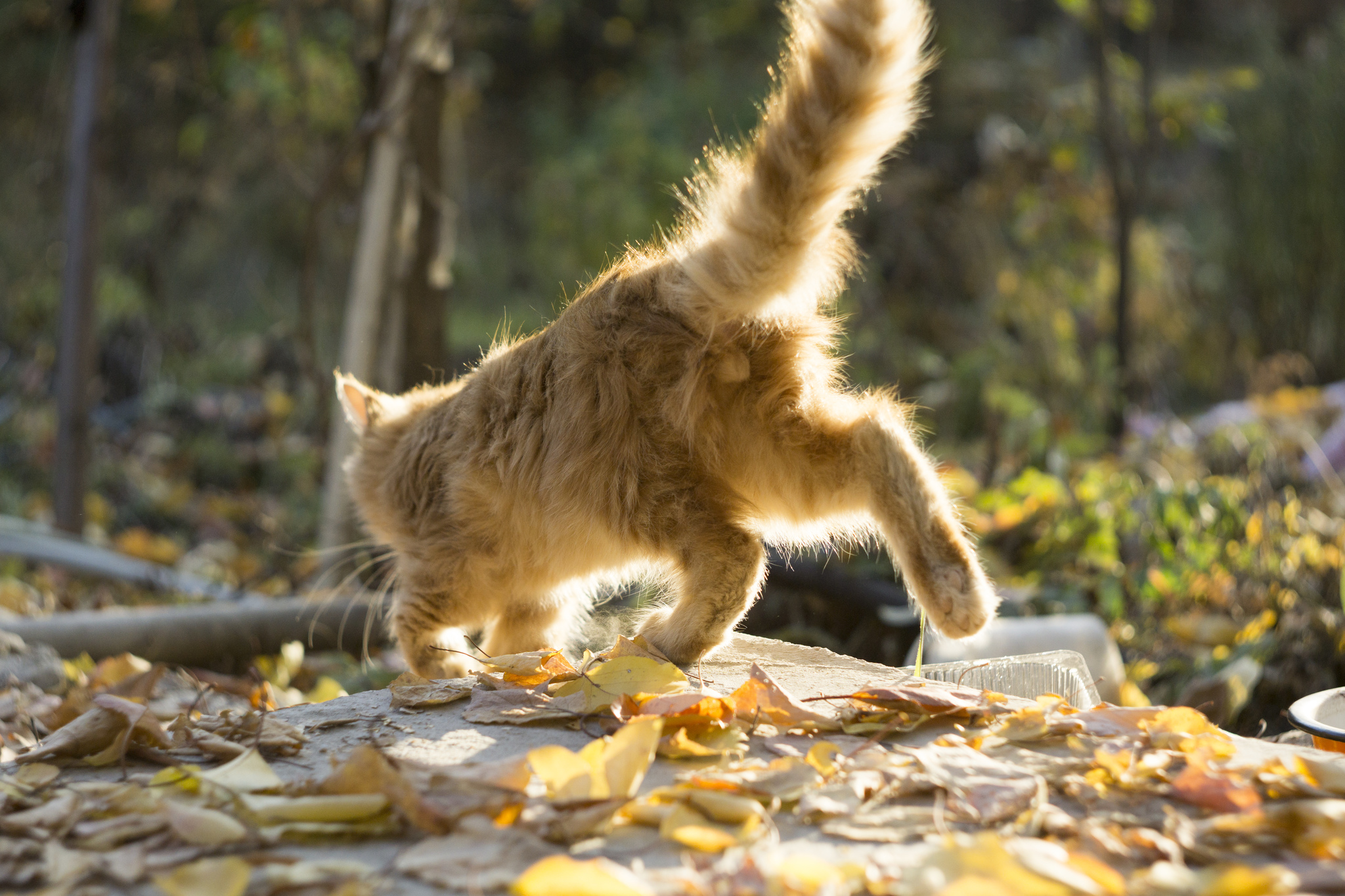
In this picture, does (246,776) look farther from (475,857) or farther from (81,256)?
(81,256)

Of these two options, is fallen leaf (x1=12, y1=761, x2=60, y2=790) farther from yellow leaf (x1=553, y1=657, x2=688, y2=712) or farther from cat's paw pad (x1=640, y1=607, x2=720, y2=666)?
cat's paw pad (x1=640, y1=607, x2=720, y2=666)

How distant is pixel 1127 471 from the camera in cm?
462

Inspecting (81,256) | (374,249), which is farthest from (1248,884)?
(81,256)

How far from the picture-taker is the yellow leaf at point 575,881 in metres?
1.12

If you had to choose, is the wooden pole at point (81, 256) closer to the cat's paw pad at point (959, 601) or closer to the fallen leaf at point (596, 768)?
the fallen leaf at point (596, 768)

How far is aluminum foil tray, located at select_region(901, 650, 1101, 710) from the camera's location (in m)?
2.26

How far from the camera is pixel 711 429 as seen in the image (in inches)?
81.1

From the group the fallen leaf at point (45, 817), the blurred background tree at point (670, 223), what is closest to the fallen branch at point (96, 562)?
the blurred background tree at point (670, 223)

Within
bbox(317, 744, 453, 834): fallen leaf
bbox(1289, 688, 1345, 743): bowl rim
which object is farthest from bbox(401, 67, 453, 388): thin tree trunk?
bbox(1289, 688, 1345, 743): bowl rim

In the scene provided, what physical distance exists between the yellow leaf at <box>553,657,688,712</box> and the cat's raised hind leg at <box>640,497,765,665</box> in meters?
0.22

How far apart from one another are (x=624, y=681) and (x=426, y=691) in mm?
421

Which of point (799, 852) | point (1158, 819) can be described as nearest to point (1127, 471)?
point (1158, 819)

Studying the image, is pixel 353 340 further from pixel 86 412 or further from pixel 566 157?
pixel 566 157

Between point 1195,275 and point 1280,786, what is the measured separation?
24.9 ft
